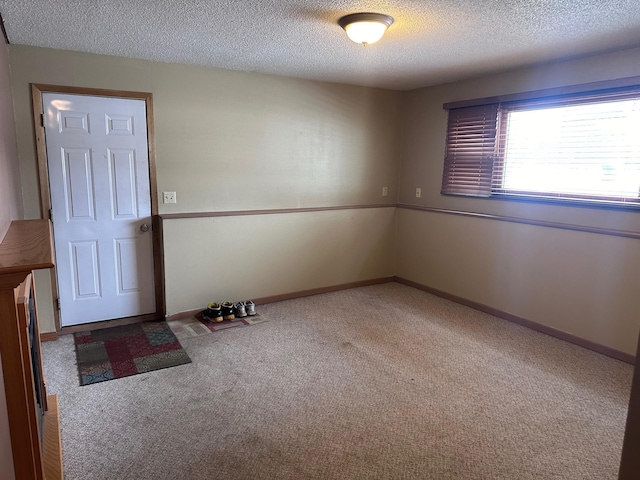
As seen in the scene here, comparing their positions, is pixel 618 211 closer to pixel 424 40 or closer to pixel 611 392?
pixel 611 392

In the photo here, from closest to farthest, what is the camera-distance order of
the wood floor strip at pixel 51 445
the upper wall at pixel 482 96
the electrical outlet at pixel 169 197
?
the wood floor strip at pixel 51 445, the upper wall at pixel 482 96, the electrical outlet at pixel 169 197

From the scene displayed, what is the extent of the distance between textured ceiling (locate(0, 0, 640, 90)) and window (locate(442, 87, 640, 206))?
413 millimetres

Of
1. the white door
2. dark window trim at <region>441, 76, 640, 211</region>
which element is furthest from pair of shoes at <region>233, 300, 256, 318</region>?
dark window trim at <region>441, 76, 640, 211</region>

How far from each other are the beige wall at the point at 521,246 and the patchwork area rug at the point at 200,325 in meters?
2.14

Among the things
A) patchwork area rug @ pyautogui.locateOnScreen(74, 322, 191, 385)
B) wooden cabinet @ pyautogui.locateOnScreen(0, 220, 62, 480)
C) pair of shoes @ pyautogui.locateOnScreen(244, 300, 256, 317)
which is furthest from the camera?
pair of shoes @ pyautogui.locateOnScreen(244, 300, 256, 317)

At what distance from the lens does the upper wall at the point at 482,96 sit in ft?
10.7

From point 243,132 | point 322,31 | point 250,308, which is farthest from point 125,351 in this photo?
point 322,31

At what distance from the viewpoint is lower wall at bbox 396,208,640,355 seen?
129 inches

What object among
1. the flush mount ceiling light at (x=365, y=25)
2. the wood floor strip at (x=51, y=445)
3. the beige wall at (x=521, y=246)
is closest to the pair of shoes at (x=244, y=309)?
the wood floor strip at (x=51, y=445)

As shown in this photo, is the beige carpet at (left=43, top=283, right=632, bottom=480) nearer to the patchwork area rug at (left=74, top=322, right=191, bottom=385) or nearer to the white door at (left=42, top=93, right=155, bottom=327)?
the patchwork area rug at (left=74, top=322, right=191, bottom=385)

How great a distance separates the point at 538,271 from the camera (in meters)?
3.80

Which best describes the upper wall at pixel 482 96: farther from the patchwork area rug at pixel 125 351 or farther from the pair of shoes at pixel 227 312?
the patchwork area rug at pixel 125 351

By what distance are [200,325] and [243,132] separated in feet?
6.20

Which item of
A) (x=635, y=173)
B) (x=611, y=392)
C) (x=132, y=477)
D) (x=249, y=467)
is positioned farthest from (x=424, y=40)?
(x=132, y=477)
